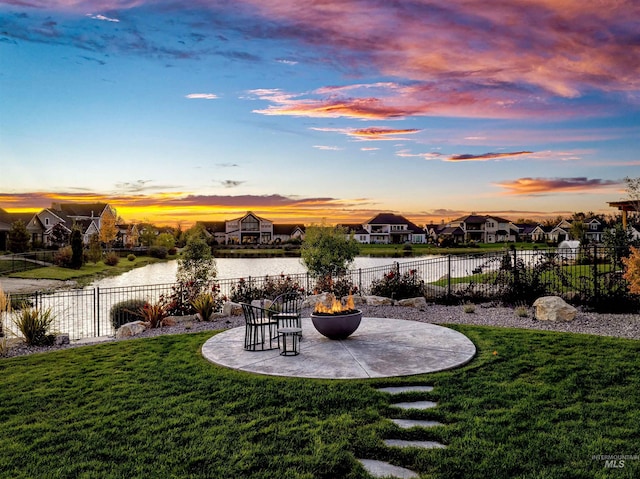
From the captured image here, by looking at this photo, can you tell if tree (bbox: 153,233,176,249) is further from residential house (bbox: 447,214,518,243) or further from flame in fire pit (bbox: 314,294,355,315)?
residential house (bbox: 447,214,518,243)

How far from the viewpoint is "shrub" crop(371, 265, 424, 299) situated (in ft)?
49.8

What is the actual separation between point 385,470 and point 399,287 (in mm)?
11363

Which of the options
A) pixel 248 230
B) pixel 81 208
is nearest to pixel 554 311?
pixel 81 208

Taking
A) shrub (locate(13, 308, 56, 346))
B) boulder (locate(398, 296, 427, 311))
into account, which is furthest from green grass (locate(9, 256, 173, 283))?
boulder (locate(398, 296, 427, 311))

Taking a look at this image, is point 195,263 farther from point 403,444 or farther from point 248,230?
point 248,230

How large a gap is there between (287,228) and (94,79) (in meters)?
86.8

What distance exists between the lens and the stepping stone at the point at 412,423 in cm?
499

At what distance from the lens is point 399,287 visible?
15.2 m

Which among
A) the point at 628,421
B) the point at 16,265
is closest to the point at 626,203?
the point at 628,421

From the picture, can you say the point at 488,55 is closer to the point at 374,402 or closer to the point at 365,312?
the point at 365,312

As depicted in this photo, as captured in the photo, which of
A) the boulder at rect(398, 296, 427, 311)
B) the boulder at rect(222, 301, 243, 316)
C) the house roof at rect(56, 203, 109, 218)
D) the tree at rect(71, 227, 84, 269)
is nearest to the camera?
the boulder at rect(222, 301, 243, 316)

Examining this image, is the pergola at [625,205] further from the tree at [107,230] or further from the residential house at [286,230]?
the residential house at [286,230]

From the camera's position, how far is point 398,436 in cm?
475

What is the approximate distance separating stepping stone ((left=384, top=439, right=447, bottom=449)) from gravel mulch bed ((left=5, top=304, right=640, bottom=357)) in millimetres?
7018
